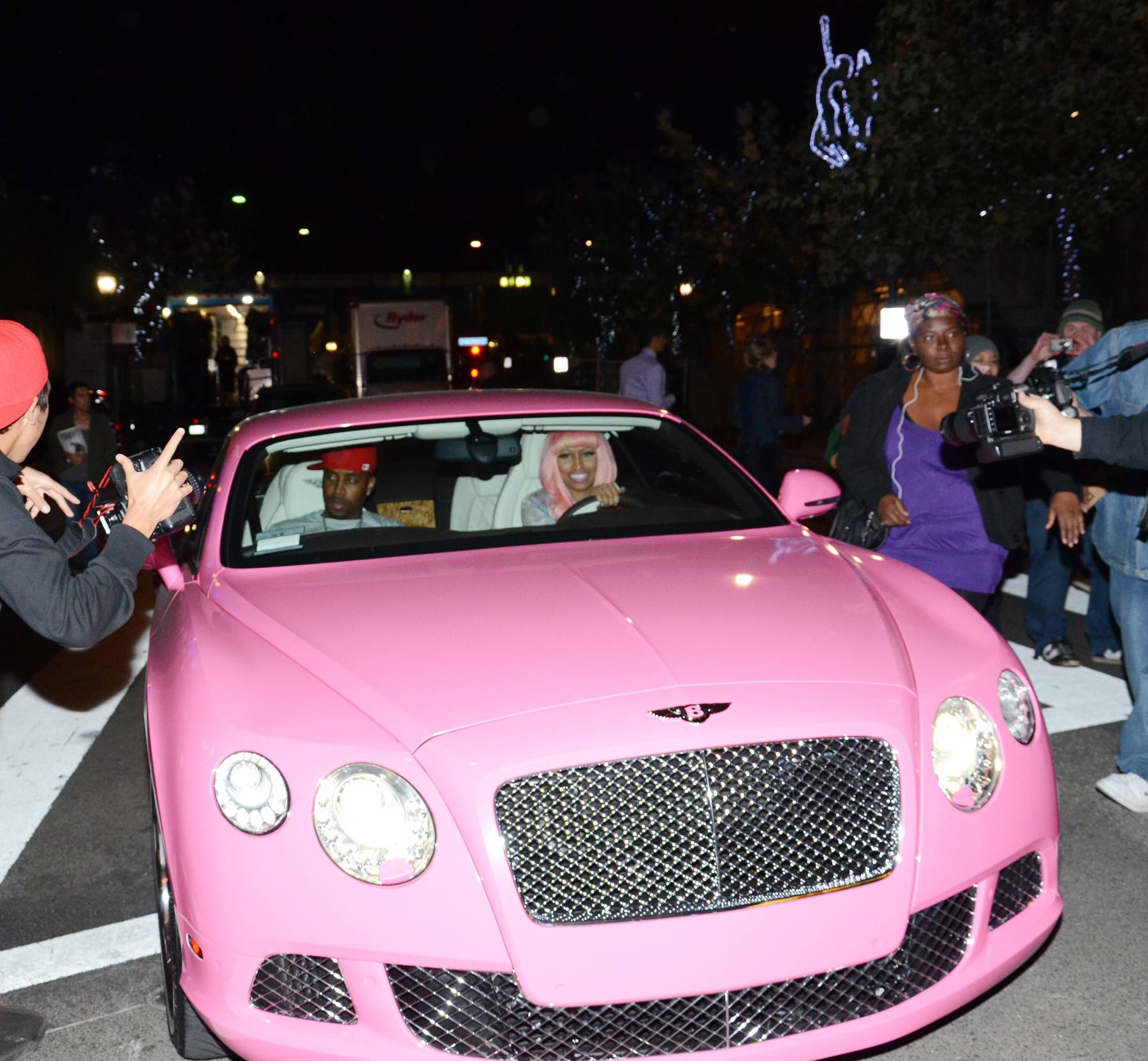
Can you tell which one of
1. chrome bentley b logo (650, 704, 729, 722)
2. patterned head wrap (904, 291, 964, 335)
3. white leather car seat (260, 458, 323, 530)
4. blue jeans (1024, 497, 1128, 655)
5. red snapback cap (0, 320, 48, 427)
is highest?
patterned head wrap (904, 291, 964, 335)

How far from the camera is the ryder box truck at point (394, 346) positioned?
27859 millimetres

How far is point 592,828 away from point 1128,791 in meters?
2.97

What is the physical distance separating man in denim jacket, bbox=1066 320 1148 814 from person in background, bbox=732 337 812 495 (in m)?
7.05

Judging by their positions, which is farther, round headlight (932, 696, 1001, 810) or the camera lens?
the camera lens

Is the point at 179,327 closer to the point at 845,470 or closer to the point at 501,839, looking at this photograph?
the point at 845,470

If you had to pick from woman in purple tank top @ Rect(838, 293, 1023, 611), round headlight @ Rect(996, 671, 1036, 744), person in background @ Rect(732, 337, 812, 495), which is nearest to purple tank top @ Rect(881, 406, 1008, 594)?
woman in purple tank top @ Rect(838, 293, 1023, 611)

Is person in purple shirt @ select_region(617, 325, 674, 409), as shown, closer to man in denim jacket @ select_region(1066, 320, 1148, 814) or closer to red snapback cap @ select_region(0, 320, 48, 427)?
man in denim jacket @ select_region(1066, 320, 1148, 814)

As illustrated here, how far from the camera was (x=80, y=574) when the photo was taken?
2936mm

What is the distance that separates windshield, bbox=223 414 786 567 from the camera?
439 centimetres

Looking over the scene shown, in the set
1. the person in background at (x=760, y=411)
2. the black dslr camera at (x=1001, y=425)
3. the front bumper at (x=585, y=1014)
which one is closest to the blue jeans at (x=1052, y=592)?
the black dslr camera at (x=1001, y=425)

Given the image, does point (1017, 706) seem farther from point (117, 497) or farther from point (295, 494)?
point (295, 494)

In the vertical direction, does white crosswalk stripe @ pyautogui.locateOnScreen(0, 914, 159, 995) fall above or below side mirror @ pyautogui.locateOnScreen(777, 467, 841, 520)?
below

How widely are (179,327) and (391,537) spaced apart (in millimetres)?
29236

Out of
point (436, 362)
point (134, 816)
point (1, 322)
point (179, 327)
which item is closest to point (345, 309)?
point (436, 362)
